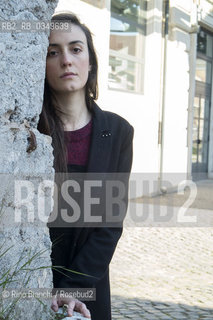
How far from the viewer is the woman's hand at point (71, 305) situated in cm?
162

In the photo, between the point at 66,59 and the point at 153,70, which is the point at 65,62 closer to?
the point at 66,59

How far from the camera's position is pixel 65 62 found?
5.88 ft

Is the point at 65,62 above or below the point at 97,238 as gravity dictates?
above

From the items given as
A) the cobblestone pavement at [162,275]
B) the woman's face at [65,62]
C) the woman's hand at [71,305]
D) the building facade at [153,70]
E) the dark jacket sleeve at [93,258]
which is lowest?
the cobblestone pavement at [162,275]

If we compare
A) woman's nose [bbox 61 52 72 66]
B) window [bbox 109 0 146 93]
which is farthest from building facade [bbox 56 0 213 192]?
woman's nose [bbox 61 52 72 66]

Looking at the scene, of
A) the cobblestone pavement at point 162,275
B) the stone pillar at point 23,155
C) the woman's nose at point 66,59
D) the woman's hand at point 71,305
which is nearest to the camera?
the stone pillar at point 23,155

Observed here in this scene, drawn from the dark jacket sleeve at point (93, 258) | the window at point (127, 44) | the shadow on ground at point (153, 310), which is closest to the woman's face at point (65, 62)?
the dark jacket sleeve at point (93, 258)

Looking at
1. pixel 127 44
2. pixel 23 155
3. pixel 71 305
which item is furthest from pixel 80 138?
pixel 127 44

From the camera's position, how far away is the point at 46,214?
1646 millimetres

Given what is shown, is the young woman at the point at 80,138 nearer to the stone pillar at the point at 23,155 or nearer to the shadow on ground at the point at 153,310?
the stone pillar at the point at 23,155

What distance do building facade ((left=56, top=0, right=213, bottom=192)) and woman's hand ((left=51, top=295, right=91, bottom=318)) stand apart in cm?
617

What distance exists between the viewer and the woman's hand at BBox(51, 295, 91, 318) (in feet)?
5.31

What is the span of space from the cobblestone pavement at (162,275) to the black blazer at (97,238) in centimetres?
208

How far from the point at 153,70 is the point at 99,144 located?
27.1 feet
